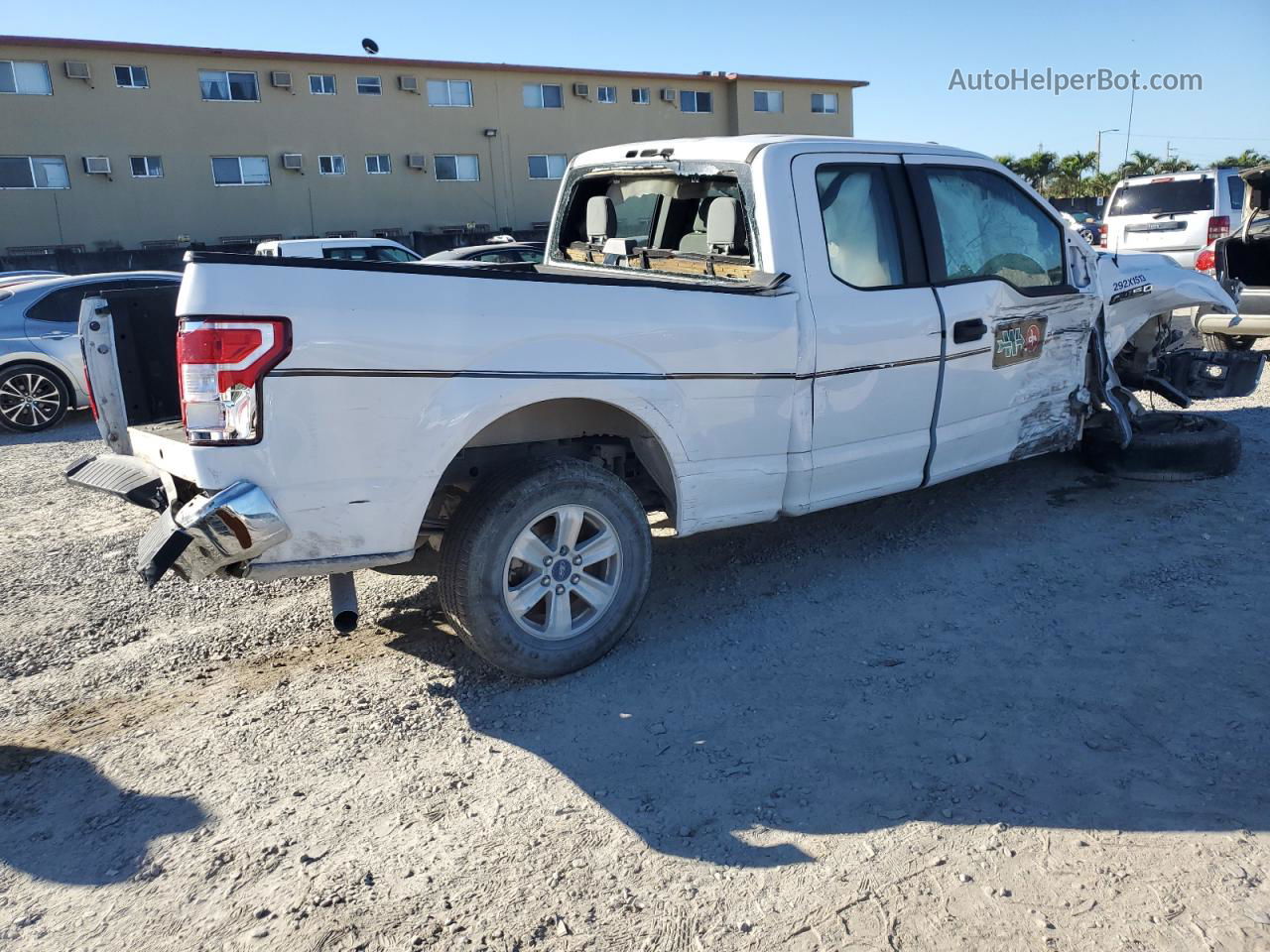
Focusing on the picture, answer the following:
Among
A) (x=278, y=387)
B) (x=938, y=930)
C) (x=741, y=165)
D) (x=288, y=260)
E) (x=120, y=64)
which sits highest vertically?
(x=120, y=64)

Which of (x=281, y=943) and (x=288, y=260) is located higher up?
(x=288, y=260)

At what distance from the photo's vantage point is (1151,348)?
6.59 metres

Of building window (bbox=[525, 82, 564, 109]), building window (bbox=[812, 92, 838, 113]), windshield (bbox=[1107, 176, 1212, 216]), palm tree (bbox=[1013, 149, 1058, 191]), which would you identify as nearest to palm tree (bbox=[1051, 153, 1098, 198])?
palm tree (bbox=[1013, 149, 1058, 191])

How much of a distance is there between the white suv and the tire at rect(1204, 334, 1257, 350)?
3706mm

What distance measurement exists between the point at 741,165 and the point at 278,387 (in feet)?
7.66

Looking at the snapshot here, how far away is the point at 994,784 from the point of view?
10.2 feet

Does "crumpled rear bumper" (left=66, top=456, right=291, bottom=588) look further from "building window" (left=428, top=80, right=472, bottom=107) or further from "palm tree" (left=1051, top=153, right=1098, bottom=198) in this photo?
"palm tree" (left=1051, top=153, right=1098, bottom=198)

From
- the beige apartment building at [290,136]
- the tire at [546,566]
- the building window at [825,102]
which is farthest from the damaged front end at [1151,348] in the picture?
the building window at [825,102]

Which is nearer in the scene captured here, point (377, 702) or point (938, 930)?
point (938, 930)

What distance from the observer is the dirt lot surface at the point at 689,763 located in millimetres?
2613

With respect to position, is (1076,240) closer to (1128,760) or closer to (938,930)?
(1128,760)

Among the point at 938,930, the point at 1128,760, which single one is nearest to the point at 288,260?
the point at 938,930

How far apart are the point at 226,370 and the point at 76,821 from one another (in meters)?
1.50

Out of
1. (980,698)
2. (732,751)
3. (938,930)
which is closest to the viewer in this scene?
(938,930)
